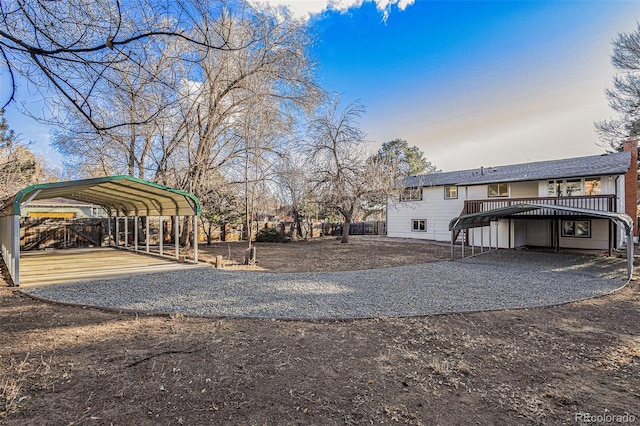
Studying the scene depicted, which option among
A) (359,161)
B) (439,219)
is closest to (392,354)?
(359,161)

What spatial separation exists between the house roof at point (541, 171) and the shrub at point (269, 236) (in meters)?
9.89

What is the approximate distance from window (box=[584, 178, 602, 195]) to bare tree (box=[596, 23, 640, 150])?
6.46 m

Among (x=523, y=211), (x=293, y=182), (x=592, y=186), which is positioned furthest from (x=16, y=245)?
(x=592, y=186)

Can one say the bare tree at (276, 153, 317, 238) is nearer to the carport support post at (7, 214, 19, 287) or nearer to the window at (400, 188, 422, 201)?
the window at (400, 188, 422, 201)

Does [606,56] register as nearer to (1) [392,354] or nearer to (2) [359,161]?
(2) [359,161]

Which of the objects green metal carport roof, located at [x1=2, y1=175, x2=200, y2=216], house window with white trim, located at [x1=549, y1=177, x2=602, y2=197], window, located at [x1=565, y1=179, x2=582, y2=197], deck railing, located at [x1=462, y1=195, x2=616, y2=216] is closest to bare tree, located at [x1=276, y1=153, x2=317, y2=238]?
green metal carport roof, located at [x1=2, y1=175, x2=200, y2=216]

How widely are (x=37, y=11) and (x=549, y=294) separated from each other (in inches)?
400

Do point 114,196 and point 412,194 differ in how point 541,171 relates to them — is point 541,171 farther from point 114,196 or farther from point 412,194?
point 114,196

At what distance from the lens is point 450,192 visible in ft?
65.4

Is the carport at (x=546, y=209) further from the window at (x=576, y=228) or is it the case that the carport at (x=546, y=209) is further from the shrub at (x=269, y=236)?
the shrub at (x=269, y=236)

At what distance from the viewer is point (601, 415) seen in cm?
264

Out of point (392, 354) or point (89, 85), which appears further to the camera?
point (89, 85)

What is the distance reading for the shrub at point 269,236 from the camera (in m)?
20.9

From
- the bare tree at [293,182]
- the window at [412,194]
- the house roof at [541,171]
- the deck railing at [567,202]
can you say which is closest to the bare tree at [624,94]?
the house roof at [541,171]
